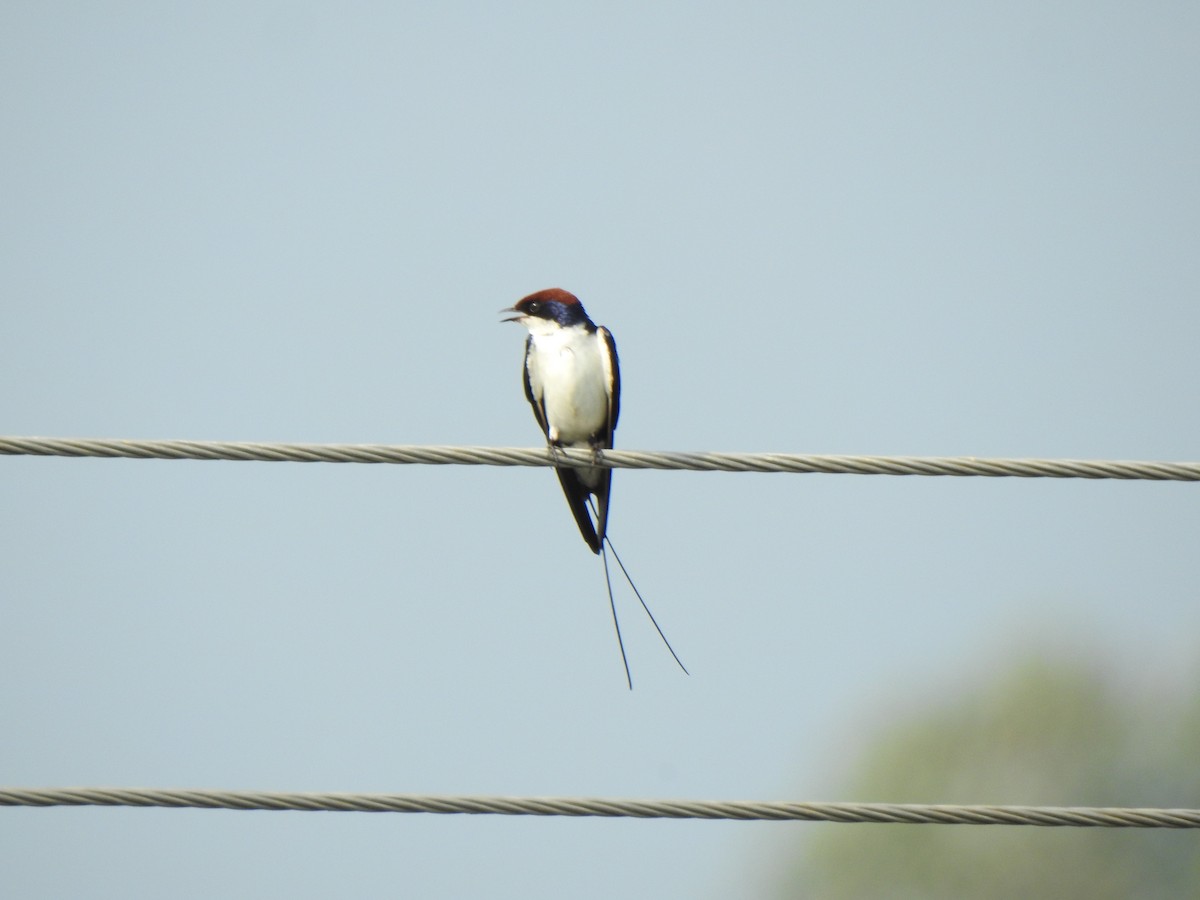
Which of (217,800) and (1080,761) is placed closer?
(217,800)

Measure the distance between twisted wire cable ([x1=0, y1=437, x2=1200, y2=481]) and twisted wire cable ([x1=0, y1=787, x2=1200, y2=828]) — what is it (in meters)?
0.78

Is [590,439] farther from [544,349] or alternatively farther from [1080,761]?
[1080,761]

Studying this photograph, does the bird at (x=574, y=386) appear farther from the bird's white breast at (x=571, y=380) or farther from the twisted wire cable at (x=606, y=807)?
the twisted wire cable at (x=606, y=807)

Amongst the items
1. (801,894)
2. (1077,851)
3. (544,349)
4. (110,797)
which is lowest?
(801,894)

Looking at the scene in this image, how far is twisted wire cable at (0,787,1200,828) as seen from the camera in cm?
269

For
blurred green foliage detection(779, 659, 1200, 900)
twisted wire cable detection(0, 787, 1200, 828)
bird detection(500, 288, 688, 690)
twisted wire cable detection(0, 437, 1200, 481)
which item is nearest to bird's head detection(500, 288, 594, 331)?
bird detection(500, 288, 688, 690)

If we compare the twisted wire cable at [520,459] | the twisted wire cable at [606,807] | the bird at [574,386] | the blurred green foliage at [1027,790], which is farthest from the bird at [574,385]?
the blurred green foliage at [1027,790]

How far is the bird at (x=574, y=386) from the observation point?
5.76 metres

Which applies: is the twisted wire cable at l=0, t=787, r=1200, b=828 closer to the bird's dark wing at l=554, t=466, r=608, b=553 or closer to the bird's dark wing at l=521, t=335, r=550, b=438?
the bird's dark wing at l=554, t=466, r=608, b=553

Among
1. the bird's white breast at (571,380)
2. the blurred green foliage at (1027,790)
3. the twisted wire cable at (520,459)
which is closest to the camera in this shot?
the twisted wire cable at (520,459)

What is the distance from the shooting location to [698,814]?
274 cm

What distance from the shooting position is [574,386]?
18.8 ft

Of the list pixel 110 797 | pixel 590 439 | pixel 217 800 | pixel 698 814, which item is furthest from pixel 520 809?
pixel 590 439

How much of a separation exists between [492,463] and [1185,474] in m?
1.66
